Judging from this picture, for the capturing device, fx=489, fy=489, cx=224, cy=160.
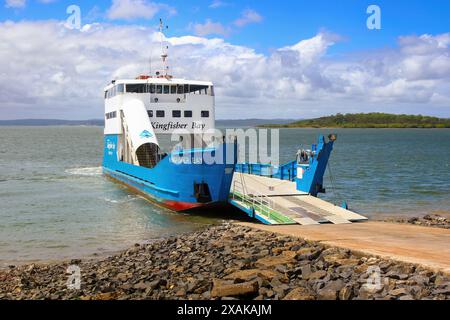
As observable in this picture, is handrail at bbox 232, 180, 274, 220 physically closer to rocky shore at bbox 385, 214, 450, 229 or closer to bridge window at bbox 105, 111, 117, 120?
rocky shore at bbox 385, 214, 450, 229

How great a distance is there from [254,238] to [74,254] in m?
5.33

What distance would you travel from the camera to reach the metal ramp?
15477mm

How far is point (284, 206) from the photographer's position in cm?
1684

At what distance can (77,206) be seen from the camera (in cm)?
2255

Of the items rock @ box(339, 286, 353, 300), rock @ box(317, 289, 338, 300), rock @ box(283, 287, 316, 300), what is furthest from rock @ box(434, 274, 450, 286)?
rock @ box(283, 287, 316, 300)

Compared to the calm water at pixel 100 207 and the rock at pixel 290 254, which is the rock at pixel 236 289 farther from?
the calm water at pixel 100 207

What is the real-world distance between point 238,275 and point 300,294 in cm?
164

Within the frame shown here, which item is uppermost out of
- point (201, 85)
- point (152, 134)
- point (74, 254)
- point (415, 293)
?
point (201, 85)

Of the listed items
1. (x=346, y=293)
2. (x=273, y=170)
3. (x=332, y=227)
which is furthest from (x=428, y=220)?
(x=346, y=293)

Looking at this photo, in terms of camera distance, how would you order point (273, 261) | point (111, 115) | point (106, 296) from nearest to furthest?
point (106, 296)
point (273, 261)
point (111, 115)

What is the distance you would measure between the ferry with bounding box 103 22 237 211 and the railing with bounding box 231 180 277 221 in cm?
73

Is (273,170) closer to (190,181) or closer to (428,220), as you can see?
(190,181)
